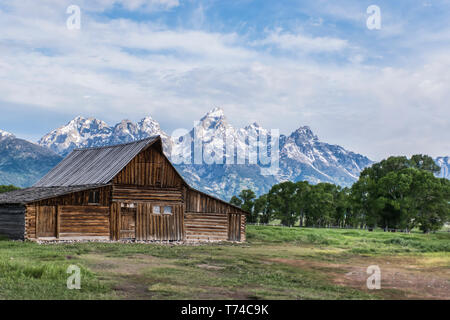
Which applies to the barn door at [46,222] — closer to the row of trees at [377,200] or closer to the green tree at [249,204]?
the row of trees at [377,200]

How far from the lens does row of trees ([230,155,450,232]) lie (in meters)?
79.9

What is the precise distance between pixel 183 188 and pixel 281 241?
10.9 meters

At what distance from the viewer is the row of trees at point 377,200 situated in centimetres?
7988

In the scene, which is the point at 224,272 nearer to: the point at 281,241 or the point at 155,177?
the point at 155,177

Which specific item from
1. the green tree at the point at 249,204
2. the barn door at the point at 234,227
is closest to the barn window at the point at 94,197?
the barn door at the point at 234,227

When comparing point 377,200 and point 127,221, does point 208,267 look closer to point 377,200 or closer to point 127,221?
point 127,221

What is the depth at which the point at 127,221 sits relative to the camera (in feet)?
135

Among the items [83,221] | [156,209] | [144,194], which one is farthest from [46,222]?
[156,209]

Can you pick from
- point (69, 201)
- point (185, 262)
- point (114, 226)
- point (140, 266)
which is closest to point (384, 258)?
point (185, 262)

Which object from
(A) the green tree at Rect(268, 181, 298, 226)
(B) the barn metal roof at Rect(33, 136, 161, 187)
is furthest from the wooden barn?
(A) the green tree at Rect(268, 181, 298, 226)

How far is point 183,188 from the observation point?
145 ft

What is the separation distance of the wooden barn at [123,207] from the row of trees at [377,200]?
4276cm

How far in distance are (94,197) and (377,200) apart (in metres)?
53.6
